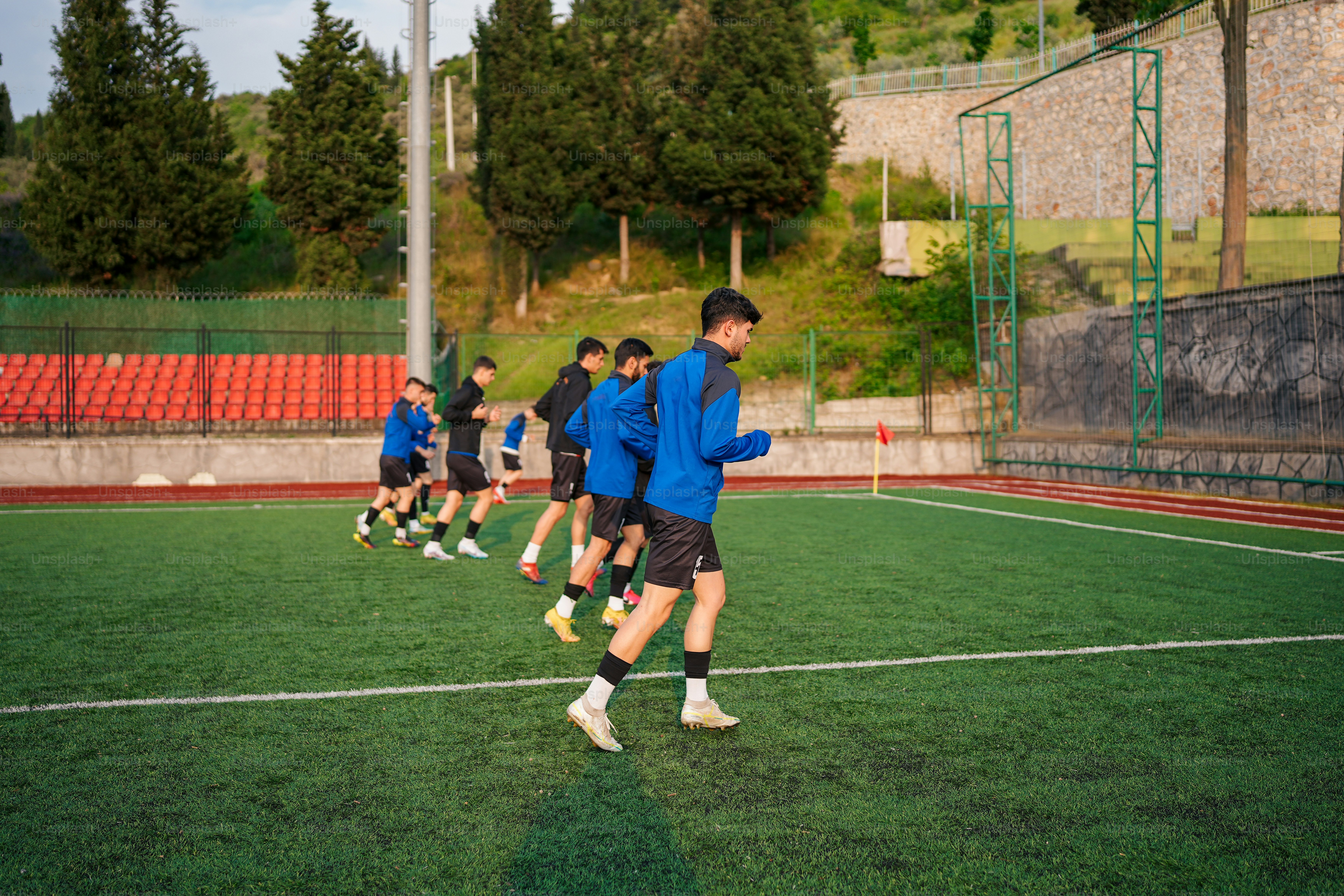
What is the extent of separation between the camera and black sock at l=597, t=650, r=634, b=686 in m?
4.32

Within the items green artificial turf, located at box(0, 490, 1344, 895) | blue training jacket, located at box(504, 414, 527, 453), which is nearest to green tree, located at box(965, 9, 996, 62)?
blue training jacket, located at box(504, 414, 527, 453)

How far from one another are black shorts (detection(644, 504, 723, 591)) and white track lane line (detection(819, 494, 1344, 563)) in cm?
809

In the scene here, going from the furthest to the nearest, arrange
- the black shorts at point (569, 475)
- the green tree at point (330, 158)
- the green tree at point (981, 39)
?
the green tree at point (981, 39), the green tree at point (330, 158), the black shorts at point (569, 475)

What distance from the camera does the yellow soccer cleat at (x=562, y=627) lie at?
21.0ft

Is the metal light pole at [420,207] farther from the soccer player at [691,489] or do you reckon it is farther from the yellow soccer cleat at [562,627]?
the soccer player at [691,489]

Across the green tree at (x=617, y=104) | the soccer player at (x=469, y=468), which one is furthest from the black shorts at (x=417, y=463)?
the green tree at (x=617, y=104)

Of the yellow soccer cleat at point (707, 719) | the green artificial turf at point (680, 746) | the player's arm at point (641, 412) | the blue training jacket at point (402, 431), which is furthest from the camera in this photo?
the blue training jacket at point (402, 431)

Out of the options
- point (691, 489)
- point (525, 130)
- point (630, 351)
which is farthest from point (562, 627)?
point (525, 130)

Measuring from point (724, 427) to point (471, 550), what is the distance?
6.30 m

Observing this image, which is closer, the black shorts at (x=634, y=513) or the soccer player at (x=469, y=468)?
the black shorts at (x=634, y=513)

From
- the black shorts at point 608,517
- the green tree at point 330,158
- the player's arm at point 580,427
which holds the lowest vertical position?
the black shorts at point 608,517

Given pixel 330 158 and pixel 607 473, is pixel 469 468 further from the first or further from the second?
pixel 330 158

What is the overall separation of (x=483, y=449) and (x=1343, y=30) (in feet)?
84.6

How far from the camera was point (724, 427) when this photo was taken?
421 centimetres
